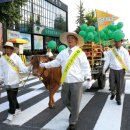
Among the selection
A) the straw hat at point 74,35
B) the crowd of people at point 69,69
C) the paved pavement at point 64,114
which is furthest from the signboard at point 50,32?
the straw hat at point 74,35

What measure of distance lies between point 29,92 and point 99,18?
4256 millimetres

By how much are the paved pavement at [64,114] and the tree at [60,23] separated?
5903cm

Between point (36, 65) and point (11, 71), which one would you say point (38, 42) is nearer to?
point (36, 65)

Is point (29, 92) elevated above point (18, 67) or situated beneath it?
situated beneath

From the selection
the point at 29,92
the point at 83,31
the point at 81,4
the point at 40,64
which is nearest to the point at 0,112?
the point at 40,64

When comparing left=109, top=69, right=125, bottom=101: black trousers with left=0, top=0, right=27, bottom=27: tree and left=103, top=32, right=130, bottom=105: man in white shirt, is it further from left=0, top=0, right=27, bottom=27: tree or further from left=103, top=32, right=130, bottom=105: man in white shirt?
left=0, top=0, right=27, bottom=27: tree

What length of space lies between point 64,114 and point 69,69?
5.81 feet

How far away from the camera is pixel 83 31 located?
1055 centimetres

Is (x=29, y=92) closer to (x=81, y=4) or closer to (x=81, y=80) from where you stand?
(x=81, y=80)

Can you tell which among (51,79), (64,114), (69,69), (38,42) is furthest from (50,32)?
(69,69)

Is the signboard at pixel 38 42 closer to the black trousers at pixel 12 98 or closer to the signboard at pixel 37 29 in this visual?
the signboard at pixel 37 29

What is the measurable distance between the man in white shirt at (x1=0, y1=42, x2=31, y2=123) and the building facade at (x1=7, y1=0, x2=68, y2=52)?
3119cm

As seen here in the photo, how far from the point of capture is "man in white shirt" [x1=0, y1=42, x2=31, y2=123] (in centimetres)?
633

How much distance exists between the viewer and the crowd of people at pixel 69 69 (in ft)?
18.6
